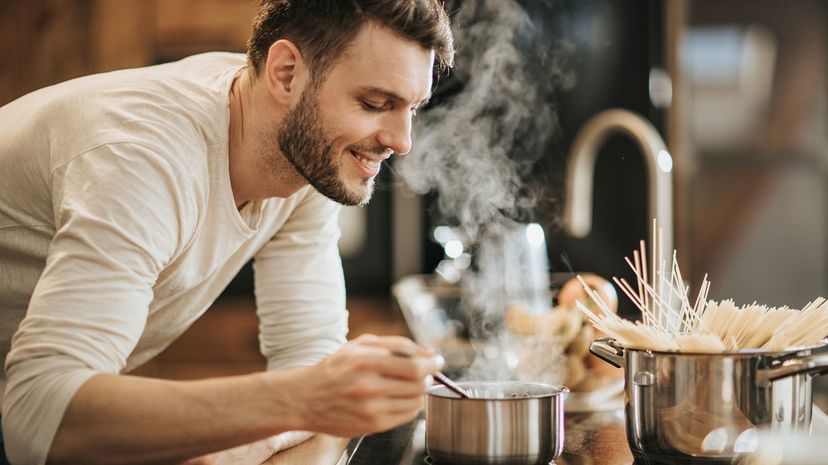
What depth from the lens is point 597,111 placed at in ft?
10.2

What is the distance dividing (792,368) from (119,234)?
75 cm

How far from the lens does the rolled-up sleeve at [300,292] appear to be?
1.53 meters

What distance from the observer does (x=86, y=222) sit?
38.9 inches

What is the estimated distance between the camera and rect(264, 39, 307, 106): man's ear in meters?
1.29

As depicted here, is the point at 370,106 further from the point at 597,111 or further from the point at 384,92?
the point at 597,111

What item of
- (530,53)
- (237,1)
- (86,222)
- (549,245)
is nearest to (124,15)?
(237,1)

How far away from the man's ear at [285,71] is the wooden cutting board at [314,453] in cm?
50

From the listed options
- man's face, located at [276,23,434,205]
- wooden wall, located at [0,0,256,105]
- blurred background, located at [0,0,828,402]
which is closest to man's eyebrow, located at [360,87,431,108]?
man's face, located at [276,23,434,205]

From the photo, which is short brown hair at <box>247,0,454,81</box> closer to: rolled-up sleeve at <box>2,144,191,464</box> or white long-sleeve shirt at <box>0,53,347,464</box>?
white long-sleeve shirt at <box>0,53,347,464</box>

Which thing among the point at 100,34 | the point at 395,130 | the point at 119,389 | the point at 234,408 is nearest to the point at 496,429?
the point at 234,408

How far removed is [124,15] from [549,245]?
181 centimetres

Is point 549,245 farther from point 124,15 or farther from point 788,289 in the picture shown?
point 124,15

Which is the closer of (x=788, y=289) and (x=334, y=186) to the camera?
(x=334, y=186)

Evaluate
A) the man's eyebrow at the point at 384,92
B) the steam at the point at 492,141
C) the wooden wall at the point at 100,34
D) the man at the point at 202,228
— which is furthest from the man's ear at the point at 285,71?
the wooden wall at the point at 100,34
